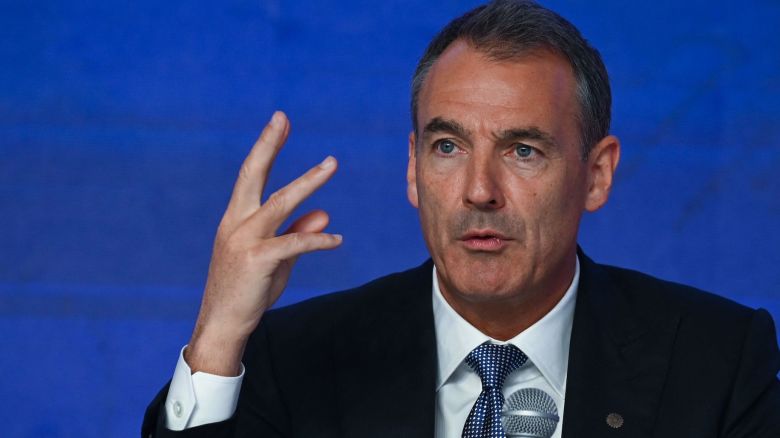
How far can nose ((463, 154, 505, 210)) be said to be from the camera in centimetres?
257

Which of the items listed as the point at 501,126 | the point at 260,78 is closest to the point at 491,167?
the point at 501,126

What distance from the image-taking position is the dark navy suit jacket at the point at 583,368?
2713mm

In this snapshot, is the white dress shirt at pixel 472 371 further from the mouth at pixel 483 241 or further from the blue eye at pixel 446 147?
the blue eye at pixel 446 147

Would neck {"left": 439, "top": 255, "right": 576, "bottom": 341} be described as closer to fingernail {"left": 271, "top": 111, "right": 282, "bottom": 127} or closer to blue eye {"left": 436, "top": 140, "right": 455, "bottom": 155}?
blue eye {"left": 436, "top": 140, "right": 455, "bottom": 155}

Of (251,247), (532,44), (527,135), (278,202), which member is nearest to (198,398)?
(251,247)

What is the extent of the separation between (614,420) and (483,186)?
1.93 feet

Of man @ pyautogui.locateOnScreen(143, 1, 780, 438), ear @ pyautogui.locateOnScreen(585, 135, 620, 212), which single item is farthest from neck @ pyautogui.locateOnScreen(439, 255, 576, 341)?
ear @ pyautogui.locateOnScreen(585, 135, 620, 212)

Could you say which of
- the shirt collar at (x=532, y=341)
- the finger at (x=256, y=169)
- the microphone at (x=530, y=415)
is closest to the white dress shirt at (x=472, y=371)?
the shirt collar at (x=532, y=341)

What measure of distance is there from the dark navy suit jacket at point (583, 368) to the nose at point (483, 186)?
404 millimetres

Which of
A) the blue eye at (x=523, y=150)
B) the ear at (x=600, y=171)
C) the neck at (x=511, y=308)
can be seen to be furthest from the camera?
the ear at (x=600, y=171)

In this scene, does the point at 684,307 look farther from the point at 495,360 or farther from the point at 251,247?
the point at 251,247

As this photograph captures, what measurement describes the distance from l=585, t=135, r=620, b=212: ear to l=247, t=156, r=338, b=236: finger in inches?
29.3

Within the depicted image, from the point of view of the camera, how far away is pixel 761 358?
284cm

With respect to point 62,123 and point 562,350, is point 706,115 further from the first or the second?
point 62,123
